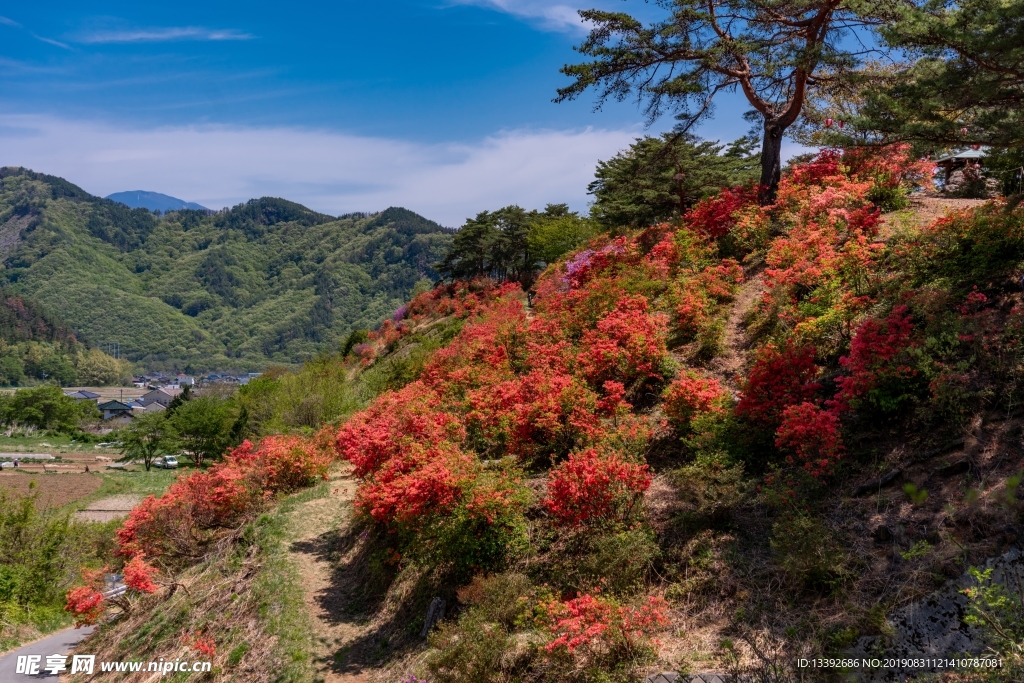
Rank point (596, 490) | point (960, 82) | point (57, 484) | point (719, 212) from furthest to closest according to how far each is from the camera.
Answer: point (57, 484)
point (719, 212)
point (596, 490)
point (960, 82)

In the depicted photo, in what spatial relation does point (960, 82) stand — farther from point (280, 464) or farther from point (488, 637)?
point (280, 464)

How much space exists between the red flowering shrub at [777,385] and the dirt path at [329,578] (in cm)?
612

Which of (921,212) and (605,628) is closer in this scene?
(605,628)

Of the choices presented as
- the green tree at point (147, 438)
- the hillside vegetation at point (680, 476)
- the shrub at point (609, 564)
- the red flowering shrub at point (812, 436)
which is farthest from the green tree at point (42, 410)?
the red flowering shrub at point (812, 436)

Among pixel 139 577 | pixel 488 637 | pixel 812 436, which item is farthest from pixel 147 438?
pixel 812 436

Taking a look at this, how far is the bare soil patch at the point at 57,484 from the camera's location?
140 ft

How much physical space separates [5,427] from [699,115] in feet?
328

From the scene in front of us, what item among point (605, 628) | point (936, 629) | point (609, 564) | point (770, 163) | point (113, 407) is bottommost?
point (113, 407)

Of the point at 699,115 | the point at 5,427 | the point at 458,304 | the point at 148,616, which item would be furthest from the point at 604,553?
the point at 5,427

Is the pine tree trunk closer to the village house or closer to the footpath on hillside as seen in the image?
the footpath on hillside

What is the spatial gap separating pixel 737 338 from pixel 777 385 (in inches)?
125

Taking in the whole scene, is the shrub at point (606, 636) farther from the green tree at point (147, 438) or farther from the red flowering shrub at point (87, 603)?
the green tree at point (147, 438)

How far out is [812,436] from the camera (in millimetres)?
7715

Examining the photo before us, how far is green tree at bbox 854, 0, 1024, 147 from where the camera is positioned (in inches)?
268
